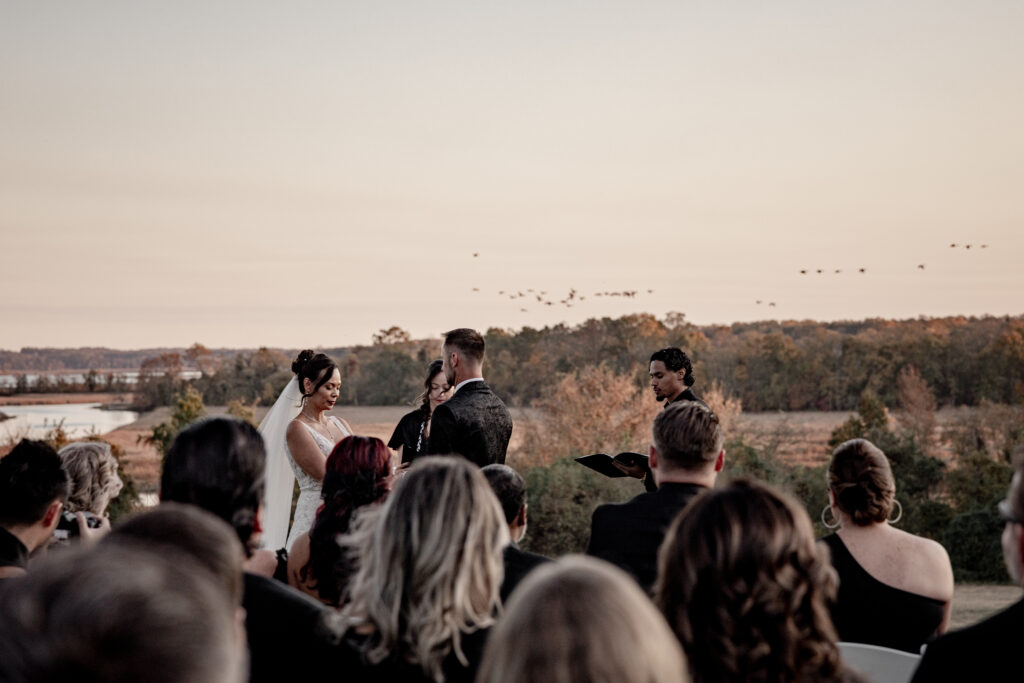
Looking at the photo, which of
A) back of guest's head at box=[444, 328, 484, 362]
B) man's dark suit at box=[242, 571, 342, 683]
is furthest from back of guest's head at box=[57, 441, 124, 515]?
back of guest's head at box=[444, 328, 484, 362]

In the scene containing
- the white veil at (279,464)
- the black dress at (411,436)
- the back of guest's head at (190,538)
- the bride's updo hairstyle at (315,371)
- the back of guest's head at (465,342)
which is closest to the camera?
the back of guest's head at (190,538)

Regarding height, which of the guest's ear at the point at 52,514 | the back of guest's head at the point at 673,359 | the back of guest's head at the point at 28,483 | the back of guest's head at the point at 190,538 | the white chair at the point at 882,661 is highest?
the back of guest's head at the point at 673,359

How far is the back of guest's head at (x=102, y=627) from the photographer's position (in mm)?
1145

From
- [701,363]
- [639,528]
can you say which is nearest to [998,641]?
[639,528]

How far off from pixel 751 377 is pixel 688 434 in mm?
35699

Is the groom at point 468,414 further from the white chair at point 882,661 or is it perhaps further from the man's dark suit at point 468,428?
the white chair at point 882,661

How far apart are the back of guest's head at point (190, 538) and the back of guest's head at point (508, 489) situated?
2.30 m

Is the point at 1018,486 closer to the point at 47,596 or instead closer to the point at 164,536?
the point at 164,536

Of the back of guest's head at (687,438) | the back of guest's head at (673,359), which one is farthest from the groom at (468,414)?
→ the back of guest's head at (687,438)

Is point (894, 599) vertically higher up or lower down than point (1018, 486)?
lower down

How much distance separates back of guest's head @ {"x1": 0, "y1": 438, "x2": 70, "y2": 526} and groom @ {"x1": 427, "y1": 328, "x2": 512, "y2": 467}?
2650mm

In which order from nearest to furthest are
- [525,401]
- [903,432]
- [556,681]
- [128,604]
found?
[128,604] → [556,681] → [903,432] → [525,401]

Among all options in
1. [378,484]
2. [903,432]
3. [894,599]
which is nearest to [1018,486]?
[894,599]

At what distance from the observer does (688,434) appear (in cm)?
368
